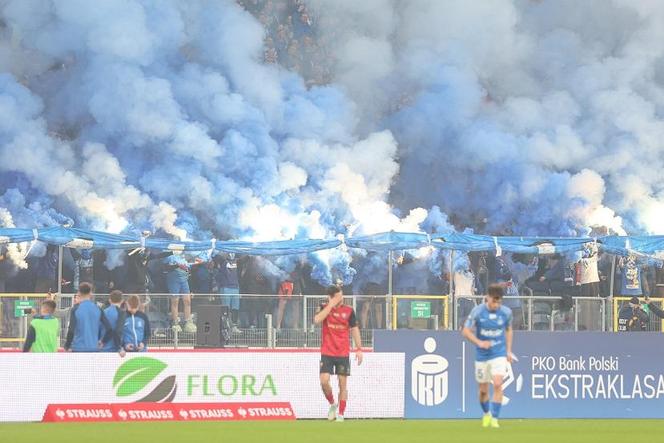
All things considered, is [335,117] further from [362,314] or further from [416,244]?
[362,314]

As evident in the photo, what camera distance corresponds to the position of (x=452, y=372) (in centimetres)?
2817

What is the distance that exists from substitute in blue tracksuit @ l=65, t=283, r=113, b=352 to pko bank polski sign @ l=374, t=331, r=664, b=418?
15.5 ft

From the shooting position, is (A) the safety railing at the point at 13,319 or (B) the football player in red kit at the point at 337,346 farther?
(A) the safety railing at the point at 13,319

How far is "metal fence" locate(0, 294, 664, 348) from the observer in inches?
1236

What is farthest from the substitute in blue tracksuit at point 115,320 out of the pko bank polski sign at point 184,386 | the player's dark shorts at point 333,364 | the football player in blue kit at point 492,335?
the football player in blue kit at point 492,335

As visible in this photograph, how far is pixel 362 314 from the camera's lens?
106 feet

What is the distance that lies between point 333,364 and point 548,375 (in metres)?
5.14

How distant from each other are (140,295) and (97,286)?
504 cm

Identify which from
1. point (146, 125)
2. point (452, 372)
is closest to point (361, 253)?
point (146, 125)

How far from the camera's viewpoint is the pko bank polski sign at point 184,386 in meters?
26.2

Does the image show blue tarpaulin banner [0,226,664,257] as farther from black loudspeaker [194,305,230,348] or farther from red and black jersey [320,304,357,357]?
red and black jersey [320,304,357,357]

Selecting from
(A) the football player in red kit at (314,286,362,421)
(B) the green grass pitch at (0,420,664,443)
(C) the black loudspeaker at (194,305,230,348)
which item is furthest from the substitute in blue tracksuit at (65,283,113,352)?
(A) the football player in red kit at (314,286,362,421)

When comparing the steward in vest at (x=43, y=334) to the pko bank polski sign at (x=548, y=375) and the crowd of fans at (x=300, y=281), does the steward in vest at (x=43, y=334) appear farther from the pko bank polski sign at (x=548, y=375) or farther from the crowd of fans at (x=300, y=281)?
the pko bank polski sign at (x=548, y=375)

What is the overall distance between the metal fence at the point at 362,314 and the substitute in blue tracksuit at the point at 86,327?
182 inches
